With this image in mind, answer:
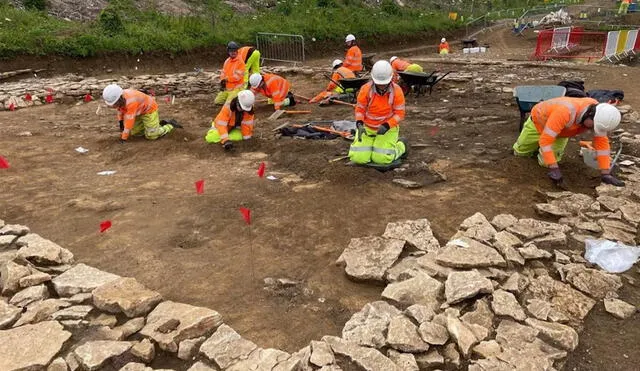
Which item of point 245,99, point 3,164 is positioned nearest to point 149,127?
point 245,99

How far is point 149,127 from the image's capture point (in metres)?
7.47

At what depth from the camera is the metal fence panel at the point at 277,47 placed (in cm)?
1658

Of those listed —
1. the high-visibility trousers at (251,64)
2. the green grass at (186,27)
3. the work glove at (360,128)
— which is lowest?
the work glove at (360,128)

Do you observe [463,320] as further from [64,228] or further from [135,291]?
[64,228]

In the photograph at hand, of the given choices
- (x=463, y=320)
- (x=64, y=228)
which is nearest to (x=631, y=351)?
(x=463, y=320)

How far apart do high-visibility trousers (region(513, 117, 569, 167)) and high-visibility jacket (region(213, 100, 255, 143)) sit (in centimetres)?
398

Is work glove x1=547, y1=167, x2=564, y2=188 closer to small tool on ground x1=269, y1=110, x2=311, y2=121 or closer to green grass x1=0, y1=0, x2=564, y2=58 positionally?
small tool on ground x1=269, y1=110, x2=311, y2=121

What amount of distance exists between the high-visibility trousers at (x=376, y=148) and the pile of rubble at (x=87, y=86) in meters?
7.06

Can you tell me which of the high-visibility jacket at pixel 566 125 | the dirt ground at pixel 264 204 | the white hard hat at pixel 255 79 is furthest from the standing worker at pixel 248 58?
the high-visibility jacket at pixel 566 125

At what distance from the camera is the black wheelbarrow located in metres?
9.26

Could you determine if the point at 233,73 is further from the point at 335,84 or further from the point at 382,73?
the point at 382,73

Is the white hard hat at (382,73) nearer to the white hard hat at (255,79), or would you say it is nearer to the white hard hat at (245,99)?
the white hard hat at (245,99)

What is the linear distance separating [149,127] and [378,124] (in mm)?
3951

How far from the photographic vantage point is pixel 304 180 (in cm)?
552
